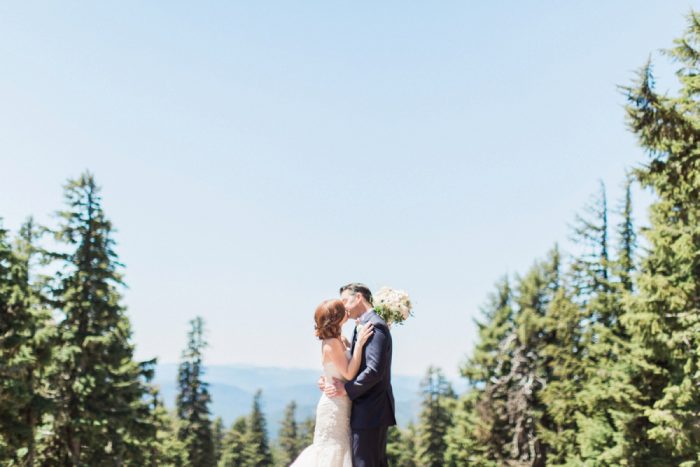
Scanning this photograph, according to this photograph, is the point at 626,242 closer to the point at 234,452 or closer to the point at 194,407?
the point at 194,407

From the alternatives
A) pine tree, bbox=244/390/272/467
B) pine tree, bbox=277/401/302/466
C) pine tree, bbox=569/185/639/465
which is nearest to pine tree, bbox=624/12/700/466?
pine tree, bbox=569/185/639/465

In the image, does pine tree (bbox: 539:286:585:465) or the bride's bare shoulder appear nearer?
the bride's bare shoulder

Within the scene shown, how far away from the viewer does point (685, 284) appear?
48.0ft

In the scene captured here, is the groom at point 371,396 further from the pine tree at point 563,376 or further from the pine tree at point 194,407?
the pine tree at point 194,407

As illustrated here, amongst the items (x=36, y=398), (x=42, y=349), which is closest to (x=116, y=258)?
(x=42, y=349)

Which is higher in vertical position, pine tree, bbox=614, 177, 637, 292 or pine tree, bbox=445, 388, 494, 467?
pine tree, bbox=614, 177, 637, 292

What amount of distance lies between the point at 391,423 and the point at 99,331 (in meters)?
20.7

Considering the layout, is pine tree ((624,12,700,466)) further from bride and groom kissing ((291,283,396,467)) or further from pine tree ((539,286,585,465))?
pine tree ((539,286,585,465))

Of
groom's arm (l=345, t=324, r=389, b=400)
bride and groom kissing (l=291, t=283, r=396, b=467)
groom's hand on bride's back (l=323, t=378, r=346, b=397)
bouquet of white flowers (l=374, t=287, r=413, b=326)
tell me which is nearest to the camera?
groom's arm (l=345, t=324, r=389, b=400)

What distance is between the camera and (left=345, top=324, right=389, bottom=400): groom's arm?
22.3ft

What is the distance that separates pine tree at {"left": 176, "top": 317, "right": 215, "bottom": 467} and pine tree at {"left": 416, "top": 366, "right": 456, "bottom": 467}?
769 inches

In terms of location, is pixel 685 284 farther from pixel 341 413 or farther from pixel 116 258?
pixel 116 258

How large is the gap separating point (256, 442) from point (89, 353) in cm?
6406

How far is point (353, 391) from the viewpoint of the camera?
6891mm
